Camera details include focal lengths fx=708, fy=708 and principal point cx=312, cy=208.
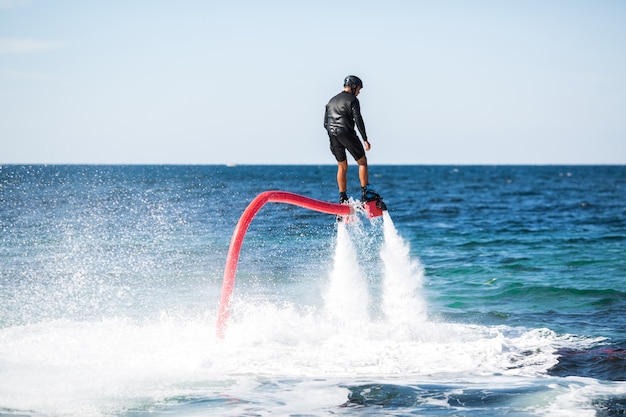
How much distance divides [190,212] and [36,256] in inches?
440

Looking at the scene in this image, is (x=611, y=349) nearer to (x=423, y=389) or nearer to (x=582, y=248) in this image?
(x=423, y=389)

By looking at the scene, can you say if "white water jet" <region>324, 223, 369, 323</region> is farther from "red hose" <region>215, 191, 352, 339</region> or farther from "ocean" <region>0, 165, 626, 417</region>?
"red hose" <region>215, 191, 352, 339</region>

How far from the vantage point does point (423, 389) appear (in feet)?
26.9

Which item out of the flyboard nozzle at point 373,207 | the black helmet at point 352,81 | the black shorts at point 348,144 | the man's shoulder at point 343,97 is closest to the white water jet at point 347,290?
the flyboard nozzle at point 373,207

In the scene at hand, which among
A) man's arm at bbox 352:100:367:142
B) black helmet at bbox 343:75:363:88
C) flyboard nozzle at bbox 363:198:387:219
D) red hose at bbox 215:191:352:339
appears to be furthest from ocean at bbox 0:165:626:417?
black helmet at bbox 343:75:363:88

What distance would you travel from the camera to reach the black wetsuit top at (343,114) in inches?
413

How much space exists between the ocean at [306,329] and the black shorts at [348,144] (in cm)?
110

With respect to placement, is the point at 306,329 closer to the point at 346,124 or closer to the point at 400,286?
the point at 400,286

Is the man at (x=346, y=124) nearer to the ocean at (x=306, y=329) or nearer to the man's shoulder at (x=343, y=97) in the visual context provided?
the man's shoulder at (x=343, y=97)

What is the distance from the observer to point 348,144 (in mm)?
10773

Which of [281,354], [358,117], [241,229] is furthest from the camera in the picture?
[358,117]

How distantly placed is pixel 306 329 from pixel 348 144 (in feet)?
9.47

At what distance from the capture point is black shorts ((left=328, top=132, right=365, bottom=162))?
10742mm

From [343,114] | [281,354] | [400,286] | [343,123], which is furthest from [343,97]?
[281,354]
